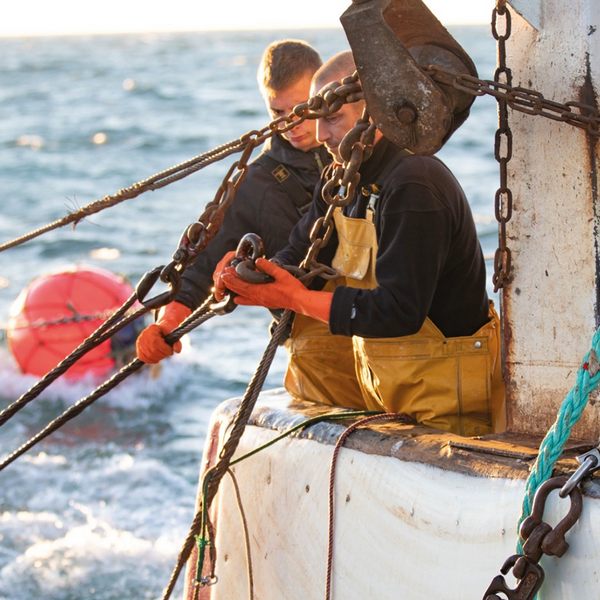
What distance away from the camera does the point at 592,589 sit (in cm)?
204

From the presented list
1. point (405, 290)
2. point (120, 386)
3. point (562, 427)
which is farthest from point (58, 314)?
point (562, 427)

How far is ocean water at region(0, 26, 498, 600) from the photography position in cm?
565

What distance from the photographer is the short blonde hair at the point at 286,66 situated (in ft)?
12.8

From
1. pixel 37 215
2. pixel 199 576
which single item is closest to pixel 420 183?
pixel 199 576

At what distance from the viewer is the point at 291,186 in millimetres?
3941

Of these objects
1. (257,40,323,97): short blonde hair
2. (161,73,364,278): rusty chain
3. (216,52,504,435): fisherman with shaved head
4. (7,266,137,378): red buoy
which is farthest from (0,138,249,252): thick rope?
(7,266,137,378): red buoy

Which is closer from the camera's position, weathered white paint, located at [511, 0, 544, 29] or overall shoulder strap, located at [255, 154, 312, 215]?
weathered white paint, located at [511, 0, 544, 29]

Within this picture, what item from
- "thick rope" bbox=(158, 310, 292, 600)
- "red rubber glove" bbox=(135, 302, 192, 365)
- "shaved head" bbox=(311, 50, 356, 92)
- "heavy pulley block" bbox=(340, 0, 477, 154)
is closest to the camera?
"heavy pulley block" bbox=(340, 0, 477, 154)

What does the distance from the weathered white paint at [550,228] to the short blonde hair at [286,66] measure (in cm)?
145

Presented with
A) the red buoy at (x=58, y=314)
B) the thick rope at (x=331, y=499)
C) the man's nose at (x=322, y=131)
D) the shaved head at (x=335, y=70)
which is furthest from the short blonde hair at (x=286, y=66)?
the red buoy at (x=58, y=314)

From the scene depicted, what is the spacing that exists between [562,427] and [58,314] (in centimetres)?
658

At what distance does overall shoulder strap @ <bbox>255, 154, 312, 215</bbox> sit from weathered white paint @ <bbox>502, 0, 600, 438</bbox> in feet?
4.65

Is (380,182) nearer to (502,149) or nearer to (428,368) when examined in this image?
(502,149)

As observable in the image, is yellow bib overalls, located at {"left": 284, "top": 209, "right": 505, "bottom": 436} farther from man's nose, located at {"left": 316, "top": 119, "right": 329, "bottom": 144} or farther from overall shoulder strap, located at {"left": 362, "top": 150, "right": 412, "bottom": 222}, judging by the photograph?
man's nose, located at {"left": 316, "top": 119, "right": 329, "bottom": 144}
